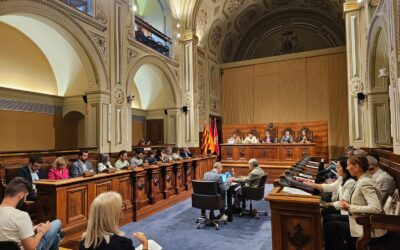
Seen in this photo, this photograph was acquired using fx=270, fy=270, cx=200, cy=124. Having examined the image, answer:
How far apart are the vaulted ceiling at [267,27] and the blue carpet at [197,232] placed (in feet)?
26.2

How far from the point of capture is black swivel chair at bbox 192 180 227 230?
4164 mm

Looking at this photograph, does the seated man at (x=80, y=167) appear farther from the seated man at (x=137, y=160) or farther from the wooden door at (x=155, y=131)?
the wooden door at (x=155, y=131)

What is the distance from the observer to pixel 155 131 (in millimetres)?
10953

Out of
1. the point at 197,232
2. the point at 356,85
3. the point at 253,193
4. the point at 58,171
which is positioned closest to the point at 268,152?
the point at 356,85

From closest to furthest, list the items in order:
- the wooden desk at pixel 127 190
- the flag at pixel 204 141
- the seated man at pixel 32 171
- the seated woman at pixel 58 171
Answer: the wooden desk at pixel 127 190
the seated man at pixel 32 171
the seated woman at pixel 58 171
the flag at pixel 204 141

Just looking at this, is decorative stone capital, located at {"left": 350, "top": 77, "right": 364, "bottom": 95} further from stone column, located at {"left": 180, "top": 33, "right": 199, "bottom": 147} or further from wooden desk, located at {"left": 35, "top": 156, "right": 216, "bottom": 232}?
stone column, located at {"left": 180, "top": 33, "right": 199, "bottom": 147}

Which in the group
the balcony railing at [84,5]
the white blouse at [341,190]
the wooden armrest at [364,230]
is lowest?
the wooden armrest at [364,230]

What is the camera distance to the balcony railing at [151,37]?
8.12 metres

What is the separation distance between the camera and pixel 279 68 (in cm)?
→ 1186

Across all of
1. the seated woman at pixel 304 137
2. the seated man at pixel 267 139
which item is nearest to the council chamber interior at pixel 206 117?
the seated woman at pixel 304 137

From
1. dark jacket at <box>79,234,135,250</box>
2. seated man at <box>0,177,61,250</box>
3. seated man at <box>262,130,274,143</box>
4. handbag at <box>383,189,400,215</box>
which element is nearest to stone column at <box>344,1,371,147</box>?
seated man at <box>262,130,274,143</box>

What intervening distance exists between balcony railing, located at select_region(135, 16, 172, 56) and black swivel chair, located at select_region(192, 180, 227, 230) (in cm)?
541

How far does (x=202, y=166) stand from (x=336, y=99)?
268 inches

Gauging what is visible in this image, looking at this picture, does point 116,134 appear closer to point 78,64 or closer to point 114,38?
point 78,64
